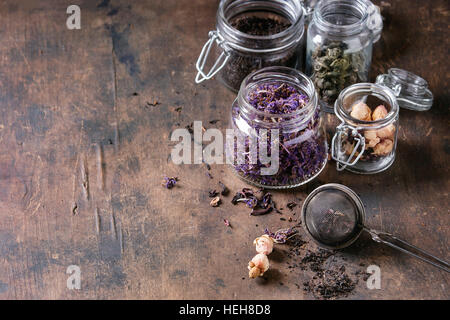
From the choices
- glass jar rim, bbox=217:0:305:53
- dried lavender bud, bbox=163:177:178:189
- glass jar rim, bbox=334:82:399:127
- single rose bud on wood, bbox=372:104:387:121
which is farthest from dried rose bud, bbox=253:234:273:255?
glass jar rim, bbox=217:0:305:53

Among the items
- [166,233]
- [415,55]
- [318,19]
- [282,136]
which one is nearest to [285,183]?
[282,136]

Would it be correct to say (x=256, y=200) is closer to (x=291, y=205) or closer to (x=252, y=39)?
(x=291, y=205)

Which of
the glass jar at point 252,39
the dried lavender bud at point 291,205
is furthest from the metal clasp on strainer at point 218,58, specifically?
the dried lavender bud at point 291,205

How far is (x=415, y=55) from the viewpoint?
8.39 ft

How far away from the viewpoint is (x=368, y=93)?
89.4 inches

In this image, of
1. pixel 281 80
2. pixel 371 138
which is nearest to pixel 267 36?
pixel 281 80

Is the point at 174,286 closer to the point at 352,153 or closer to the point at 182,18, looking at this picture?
the point at 352,153

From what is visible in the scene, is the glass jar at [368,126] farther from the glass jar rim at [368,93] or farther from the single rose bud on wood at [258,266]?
the single rose bud on wood at [258,266]

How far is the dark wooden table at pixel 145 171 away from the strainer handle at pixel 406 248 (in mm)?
24

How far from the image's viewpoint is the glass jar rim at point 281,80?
2.10m

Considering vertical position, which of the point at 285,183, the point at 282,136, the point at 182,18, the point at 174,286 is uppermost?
the point at 182,18

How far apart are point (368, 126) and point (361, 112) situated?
0.10m

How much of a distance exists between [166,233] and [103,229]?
205mm

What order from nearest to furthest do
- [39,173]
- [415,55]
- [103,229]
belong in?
[103,229], [39,173], [415,55]
